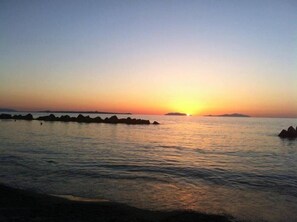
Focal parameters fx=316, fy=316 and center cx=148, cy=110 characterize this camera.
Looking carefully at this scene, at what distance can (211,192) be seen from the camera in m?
16.2

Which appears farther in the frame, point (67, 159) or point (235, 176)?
point (67, 159)

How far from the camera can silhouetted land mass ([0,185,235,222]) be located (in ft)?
35.3

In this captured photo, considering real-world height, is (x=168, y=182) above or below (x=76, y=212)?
below

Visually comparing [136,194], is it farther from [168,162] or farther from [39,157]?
[39,157]

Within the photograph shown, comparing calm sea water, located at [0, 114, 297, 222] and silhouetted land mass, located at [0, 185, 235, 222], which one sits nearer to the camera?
silhouetted land mass, located at [0, 185, 235, 222]

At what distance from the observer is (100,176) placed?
1928 centimetres

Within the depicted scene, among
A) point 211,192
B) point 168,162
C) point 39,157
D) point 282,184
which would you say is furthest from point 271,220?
point 39,157

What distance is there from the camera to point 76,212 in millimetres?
11531

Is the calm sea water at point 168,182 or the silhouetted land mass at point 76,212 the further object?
the calm sea water at point 168,182

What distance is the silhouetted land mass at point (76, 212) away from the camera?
10.8 meters

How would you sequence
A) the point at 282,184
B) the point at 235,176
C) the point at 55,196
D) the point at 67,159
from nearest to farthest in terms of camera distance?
the point at 55,196 < the point at 282,184 < the point at 235,176 < the point at 67,159

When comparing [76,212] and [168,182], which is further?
[168,182]

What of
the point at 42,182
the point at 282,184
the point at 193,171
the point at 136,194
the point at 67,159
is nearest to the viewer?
the point at 136,194

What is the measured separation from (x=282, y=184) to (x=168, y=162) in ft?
32.7
